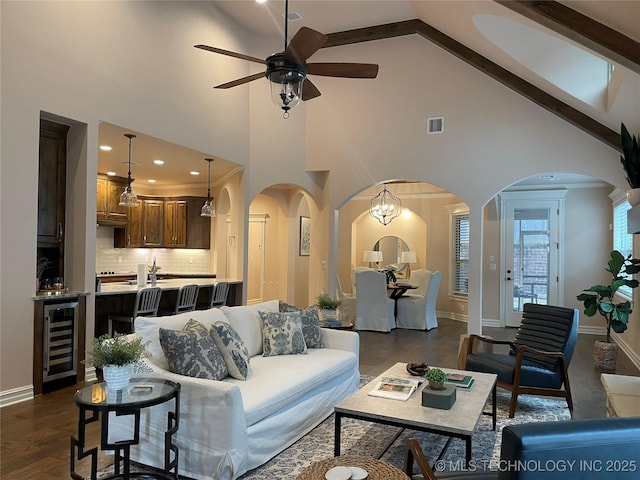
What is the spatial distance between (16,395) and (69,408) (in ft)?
1.80

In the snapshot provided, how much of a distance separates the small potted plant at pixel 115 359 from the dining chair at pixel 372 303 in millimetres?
6054

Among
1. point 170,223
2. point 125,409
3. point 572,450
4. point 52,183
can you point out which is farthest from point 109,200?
point 572,450

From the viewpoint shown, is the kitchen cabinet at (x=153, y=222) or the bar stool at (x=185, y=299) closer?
the bar stool at (x=185, y=299)

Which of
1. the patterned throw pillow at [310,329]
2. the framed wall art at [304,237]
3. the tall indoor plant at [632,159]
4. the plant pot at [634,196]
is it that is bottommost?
the patterned throw pillow at [310,329]

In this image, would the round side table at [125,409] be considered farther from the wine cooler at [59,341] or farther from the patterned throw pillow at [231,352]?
the wine cooler at [59,341]

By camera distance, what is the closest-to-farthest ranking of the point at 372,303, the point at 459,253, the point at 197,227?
1. the point at 372,303
2. the point at 197,227
3. the point at 459,253

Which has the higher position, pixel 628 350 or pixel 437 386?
pixel 437 386

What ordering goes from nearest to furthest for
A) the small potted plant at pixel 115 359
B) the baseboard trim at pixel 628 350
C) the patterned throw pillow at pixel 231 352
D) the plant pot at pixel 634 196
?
the small potted plant at pixel 115 359, the patterned throw pillow at pixel 231 352, the plant pot at pixel 634 196, the baseboard trim at pixel 628 350

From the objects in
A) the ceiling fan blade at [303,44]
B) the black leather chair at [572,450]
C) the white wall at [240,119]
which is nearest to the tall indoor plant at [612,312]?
the white wall at [240,119]

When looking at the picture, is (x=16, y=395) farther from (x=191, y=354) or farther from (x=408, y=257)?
(x=408, y=257)

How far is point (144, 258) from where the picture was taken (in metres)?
9.69

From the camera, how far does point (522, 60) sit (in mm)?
5473

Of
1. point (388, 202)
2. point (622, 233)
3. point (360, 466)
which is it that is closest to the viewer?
point (360, 466)

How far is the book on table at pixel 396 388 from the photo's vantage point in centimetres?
299
